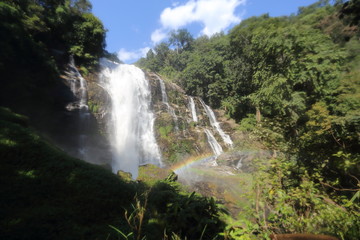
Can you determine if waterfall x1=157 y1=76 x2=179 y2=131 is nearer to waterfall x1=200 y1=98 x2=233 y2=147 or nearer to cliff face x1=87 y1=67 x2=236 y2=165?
cliff face x1=87 y1=67 x2=236 y2=165

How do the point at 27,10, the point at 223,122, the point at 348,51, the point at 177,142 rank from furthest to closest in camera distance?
the point at 223,122, the point at 177,142, the point at 27,10, the point at 348,51

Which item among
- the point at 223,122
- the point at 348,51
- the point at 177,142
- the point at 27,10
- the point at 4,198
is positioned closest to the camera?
the point at 4,198

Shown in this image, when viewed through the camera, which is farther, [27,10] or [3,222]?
[27,10]

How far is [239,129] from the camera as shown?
795 inches

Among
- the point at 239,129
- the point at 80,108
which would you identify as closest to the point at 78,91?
the point at 80,108

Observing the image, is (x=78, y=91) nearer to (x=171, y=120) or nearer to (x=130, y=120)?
(x=130, y=120)

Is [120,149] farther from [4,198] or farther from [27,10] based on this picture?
[4,198]

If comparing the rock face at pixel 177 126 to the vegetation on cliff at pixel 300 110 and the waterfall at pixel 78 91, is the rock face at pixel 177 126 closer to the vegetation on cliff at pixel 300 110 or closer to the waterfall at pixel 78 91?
the vegetation on cliff at pixel 300 110

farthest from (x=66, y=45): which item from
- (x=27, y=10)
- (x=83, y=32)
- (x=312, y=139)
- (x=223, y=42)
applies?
(x=223, y=42)

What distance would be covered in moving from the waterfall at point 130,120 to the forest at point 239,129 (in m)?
2.79

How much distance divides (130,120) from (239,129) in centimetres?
1163

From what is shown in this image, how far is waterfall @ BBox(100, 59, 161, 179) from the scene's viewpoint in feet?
52.7

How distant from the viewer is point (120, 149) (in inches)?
643

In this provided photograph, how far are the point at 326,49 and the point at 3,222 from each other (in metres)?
16.9
